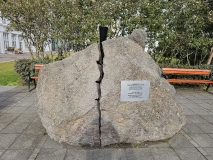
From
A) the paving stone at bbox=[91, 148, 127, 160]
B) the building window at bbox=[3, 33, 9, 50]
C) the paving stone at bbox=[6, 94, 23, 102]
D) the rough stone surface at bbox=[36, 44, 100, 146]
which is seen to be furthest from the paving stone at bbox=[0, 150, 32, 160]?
the building window at bbox=[3, 33, 9, 50]

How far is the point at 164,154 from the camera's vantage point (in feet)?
9.59

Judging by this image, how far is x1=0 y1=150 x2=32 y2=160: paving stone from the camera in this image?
2760 mm

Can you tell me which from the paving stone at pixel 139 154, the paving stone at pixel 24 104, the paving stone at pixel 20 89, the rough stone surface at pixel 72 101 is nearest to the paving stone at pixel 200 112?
the paving stone at pixel 139 154

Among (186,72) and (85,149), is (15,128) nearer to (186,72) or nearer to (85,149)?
(85,149)

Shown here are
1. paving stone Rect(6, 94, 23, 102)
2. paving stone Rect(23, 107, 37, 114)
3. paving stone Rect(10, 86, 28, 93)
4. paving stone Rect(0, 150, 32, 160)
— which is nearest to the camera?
paving stone Rect(0, 150, 32, 160)

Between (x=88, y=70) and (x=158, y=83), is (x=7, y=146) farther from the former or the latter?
Result: (x=158, y=83)

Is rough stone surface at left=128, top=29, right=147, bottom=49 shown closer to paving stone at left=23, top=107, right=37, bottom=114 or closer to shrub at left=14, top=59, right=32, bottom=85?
paving stone at left=23, top=107, right=37, bottom=114

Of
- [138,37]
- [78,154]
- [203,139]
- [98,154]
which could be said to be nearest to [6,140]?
[78,154]

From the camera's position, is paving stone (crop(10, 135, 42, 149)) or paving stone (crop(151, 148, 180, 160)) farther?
paving stone (crop(10, 135, 42, 149))

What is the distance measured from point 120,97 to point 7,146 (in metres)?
2.06

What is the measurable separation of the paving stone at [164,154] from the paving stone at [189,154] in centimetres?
10

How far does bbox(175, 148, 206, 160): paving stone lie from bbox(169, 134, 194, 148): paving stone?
4.7 inches

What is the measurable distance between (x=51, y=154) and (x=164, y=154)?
1788mm

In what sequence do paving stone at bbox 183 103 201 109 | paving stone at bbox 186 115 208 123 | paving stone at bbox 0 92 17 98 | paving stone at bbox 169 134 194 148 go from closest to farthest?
1. paving stone at bbox 169 134 194 148
2. paving stone at bbox 186 115 208 123
3. paving stone at bbox 183 103 201 109
4. paving stone at bbox 0 92 17 98
